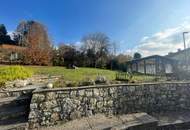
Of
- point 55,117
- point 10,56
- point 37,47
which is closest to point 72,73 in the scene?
point 37,47

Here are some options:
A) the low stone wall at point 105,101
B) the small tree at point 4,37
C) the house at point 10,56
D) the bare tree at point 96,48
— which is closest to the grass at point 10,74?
the low stone wall at point 105,101

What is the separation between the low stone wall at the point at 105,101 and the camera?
5.89 metres

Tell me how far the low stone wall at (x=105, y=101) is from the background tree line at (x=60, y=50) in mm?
17142

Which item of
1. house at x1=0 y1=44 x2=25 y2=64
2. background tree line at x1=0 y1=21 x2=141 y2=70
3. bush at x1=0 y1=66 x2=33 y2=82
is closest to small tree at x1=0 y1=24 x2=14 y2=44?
background tree line at x1=0 y1=21 x2=141 y2=70

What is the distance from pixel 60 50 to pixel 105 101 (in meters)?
A: 23.7

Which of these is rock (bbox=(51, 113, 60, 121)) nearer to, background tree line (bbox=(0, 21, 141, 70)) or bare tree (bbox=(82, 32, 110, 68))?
background tree line (bbox=(0, 21, 141, 70))

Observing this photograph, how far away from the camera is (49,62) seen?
960 inches

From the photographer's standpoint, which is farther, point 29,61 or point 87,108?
point 29,61

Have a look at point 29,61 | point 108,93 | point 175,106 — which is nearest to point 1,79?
point 108,93

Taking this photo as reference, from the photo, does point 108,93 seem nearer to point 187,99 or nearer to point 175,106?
point 175,106

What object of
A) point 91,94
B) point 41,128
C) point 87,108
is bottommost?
point 41,128

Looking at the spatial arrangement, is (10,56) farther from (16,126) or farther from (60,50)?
(16,126)

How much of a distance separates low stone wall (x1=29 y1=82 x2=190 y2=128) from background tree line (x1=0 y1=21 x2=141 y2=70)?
56.2 ft

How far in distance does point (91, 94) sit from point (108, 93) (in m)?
0.73
